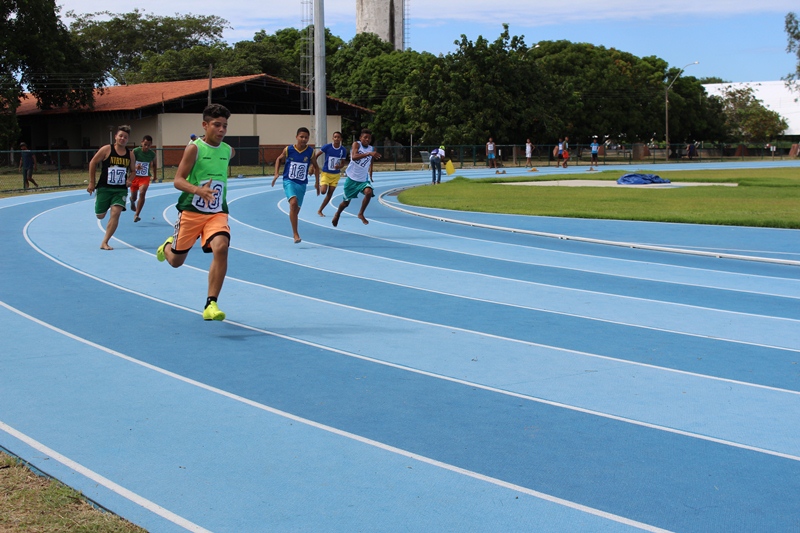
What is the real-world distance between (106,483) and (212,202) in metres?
4.09

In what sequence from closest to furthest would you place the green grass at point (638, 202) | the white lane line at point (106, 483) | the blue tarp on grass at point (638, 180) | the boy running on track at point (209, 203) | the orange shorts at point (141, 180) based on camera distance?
the white lane line at point (106, 483) < the boy running on track at point (209, 203) < the orange shorts at point (141, 180) < the green grass at point (638, 202) < the blue tarp on grass at point (638, 180)

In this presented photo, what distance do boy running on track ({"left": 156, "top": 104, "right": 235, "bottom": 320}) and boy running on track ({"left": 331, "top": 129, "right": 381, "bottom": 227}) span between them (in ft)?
29.5

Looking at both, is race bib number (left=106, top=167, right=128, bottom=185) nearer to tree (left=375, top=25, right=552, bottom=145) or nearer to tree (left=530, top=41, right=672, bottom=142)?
tree (left=375, top=25, right=552, bottom=145)

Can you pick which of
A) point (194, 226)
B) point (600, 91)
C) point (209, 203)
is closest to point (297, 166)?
point (194, 226)

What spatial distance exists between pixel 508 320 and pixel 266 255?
5.87 metres

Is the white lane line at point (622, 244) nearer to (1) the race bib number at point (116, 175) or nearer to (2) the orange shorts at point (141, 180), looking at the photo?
(2) the orange shorts at point (141, 180)

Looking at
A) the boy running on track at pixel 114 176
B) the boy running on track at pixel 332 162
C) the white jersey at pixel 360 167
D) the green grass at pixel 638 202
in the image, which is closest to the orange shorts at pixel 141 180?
the boy running on track at pixel 332 162

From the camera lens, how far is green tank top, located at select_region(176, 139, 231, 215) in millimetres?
8461

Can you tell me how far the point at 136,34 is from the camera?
87.6 meters

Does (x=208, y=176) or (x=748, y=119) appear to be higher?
(x=748, y=119)

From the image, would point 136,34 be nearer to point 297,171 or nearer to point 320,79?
point 320,79

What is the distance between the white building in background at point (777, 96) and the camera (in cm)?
11106

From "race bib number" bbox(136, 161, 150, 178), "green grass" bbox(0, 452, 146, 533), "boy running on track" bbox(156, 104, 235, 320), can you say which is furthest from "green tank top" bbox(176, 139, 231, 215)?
"race bib number" bbox(136, 161, 150, 178)

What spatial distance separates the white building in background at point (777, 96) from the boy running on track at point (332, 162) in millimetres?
97598
